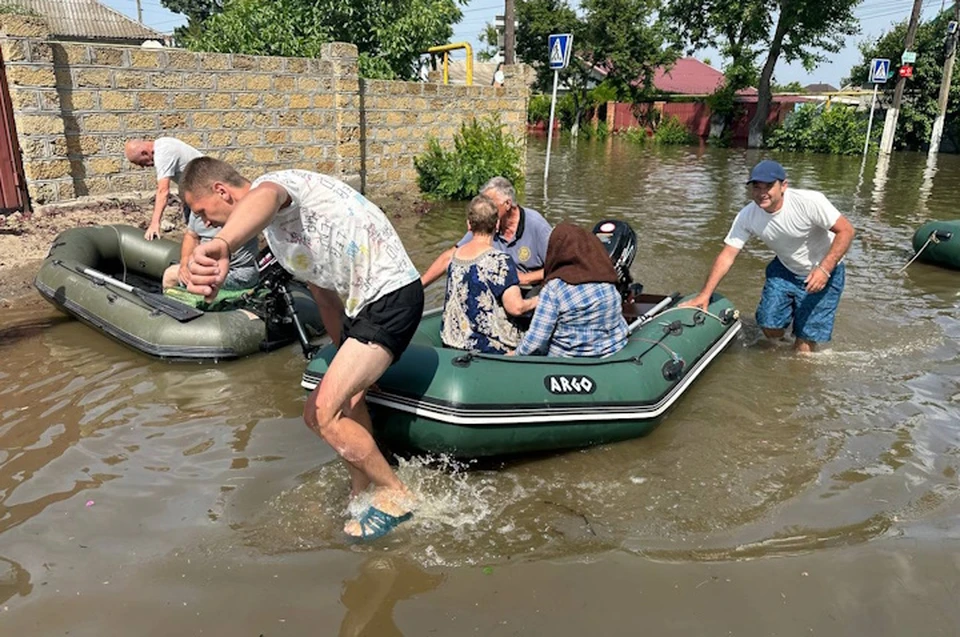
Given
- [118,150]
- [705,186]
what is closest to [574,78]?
[705,186]

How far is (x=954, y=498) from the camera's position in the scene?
11.0ft

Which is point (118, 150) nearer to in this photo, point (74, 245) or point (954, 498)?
point (74, 245)

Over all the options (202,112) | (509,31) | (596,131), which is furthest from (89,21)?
(202,112)

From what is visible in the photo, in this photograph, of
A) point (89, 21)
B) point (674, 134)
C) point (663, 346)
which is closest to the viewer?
point (663, 346)

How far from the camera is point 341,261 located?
8.69 ft

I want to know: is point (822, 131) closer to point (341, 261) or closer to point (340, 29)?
point (340, 29)

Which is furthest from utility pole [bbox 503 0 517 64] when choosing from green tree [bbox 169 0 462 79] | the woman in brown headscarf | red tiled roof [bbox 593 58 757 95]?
red tiled roof [bbox 593 58 757 95]

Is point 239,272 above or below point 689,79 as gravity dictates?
below

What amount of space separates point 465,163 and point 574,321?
8.13 m

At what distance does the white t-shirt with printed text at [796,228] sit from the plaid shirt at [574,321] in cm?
150

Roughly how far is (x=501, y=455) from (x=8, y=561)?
7.13 ft

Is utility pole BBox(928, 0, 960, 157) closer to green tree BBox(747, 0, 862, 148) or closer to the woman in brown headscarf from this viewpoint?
green tree BBox(747, 0, 862, 148)

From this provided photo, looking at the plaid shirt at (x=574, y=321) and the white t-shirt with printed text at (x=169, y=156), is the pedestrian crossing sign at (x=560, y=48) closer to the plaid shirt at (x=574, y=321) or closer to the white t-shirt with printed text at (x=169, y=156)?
the white t-shirt with printed text at (x=169, y=156)

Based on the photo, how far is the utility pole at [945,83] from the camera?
20922 mm
